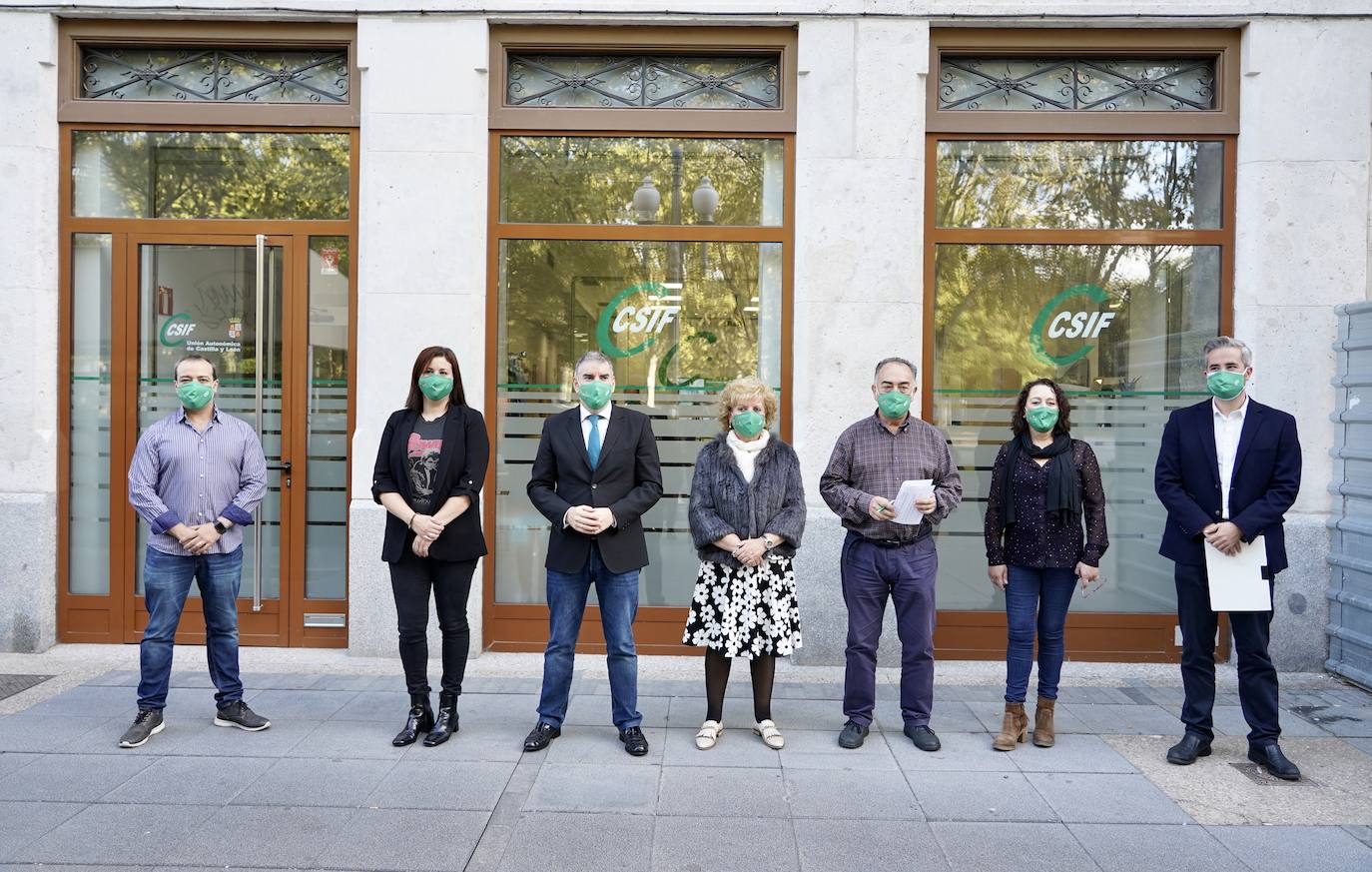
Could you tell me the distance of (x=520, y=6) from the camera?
21.5 ft

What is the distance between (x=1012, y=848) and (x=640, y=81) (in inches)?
220

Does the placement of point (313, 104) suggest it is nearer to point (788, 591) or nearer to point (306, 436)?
point (306, 436)

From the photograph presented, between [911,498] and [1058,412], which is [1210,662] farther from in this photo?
[911,498]

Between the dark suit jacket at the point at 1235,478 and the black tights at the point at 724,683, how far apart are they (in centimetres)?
222

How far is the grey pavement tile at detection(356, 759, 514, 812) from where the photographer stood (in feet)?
13.5

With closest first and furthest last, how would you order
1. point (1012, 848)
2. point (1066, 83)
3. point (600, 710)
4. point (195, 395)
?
1. point (1012, 848)
2. point (195, 395)
3. point (600, 710)
4. point (1066, 83)

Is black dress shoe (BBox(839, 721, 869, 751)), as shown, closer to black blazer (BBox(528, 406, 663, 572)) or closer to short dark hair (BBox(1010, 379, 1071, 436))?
black blazer (BBox(528, 406, 663, 572))

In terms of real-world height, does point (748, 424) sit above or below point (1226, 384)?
below

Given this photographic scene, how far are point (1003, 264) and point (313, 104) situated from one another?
5223 millimetres

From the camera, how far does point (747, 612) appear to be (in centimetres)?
489

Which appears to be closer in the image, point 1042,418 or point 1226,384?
point 1226,384

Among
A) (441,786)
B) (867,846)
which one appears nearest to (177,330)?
(441,786)

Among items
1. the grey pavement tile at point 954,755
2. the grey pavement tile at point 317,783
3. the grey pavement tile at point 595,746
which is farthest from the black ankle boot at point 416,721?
the grey pavement tile at point 954,755

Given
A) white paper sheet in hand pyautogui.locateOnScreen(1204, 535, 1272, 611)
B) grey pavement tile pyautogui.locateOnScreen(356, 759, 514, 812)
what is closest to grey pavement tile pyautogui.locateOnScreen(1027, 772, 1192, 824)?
white paper sheet in hand pyautogui.locateOnScreen(1204, 535, 1272, 611)
